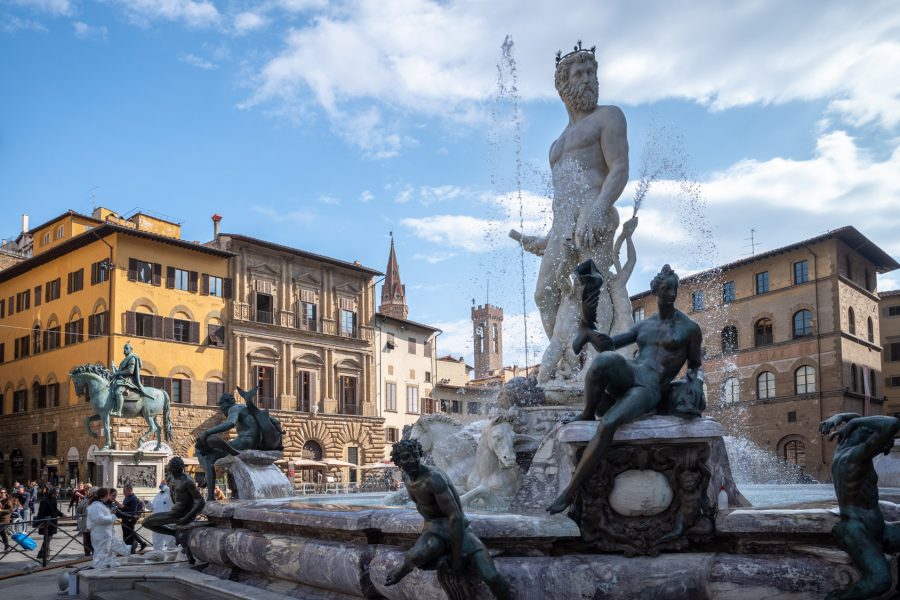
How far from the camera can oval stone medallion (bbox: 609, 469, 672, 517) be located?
4543 millimetres

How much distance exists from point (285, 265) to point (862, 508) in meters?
47.5

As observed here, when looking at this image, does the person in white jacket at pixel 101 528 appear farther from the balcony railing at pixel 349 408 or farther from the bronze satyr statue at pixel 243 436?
the balcony railing at pixel 349 408

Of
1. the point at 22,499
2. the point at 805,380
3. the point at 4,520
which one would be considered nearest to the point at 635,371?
the point at 4,520

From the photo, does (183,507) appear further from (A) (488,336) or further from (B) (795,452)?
(A) (488,336)

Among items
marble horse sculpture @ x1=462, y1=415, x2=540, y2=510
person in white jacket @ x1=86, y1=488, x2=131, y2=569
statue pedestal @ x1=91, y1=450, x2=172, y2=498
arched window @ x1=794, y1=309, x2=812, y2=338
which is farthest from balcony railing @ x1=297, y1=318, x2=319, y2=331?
marble horse sculpture @ x1=462, y1=415, x2=540, y2=510

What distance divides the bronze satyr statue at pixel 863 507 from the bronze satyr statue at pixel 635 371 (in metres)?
0.79

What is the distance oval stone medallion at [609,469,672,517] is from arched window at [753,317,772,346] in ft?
148

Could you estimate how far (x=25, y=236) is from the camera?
183 feet

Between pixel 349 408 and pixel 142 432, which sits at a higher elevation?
pixel 349 408

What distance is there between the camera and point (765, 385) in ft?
153

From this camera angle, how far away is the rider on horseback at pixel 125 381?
28.3 m

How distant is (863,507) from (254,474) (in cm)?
615

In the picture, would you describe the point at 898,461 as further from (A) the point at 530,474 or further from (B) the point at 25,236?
(B) the point at 25,236

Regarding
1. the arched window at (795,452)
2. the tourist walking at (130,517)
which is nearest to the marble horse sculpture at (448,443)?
the tourist walking at (130,517)
